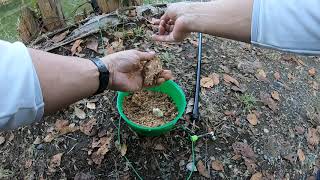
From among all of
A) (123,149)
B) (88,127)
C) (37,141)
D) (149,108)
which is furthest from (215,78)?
(37,141)

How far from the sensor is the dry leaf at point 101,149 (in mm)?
2562

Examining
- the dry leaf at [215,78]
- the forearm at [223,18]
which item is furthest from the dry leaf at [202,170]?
the forearm at [223,18]

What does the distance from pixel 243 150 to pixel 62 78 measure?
59.4 inches

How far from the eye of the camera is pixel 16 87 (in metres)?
1.43

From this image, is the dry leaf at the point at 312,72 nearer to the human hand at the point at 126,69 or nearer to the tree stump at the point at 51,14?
the human hand at the point at 126,69

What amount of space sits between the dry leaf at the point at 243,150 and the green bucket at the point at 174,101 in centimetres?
53

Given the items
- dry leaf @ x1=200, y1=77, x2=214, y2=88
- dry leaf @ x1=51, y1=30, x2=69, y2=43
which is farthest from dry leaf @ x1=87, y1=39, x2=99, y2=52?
dry leaf @ x1=200, y1=77, x2=214, y2=88

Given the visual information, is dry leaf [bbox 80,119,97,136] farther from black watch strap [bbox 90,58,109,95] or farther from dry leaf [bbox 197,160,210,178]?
dry leaf [bbox 197,160,210,178]

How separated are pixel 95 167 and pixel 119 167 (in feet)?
0.54

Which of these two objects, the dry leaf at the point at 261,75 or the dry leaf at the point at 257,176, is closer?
the dry leaf at the point at 257,176

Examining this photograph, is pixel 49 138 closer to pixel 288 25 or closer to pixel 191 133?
pixel 191 133

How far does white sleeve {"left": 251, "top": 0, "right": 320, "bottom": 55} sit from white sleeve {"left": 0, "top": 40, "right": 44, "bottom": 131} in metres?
0.93

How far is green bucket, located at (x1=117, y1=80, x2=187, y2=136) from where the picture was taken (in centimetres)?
233

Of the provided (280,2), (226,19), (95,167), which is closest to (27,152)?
(95,167)
